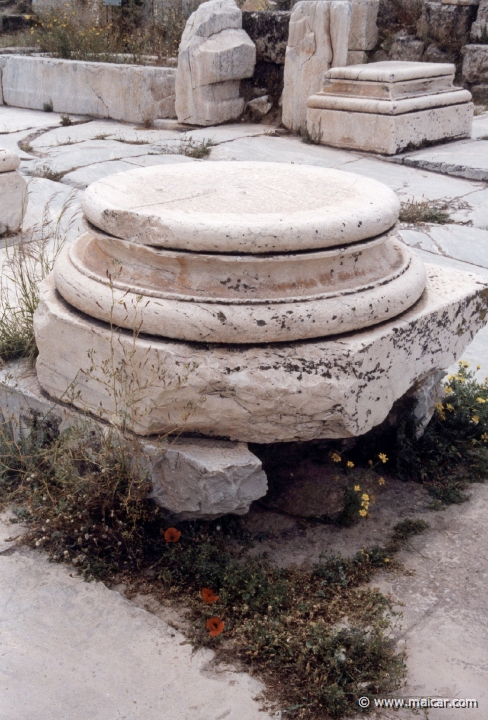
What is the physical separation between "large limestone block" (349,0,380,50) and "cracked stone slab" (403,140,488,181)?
3.76 metres

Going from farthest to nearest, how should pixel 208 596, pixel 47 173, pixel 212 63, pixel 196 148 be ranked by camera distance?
pixel 212 63 < pixel 196 148 < pixel 47 173 < pixel 208 596

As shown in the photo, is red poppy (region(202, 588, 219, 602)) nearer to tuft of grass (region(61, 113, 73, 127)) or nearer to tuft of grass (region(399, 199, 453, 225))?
tuft of grass (region(399, 199, 453, 225))

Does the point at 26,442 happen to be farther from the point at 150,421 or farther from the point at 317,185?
the point at 317,185

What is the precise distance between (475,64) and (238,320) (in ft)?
27.9

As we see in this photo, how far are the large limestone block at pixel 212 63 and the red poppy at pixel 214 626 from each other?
22.1ft

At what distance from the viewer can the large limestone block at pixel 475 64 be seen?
9109 mm

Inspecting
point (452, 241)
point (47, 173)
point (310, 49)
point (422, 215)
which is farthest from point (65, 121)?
point (452, 241)

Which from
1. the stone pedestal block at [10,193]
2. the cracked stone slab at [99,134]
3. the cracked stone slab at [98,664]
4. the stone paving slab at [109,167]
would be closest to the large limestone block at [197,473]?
the cracked stone slab at [98,664]

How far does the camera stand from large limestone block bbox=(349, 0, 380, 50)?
9.83 m

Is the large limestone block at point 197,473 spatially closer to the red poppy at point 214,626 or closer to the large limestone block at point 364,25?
the red poppy at point 214,626

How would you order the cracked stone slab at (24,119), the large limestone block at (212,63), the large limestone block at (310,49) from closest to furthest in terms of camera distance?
the large limestone block at (310,49), the large limestone block at (212,63), the cracked stone slab at (24,119)

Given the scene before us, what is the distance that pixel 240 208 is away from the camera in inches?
97.3

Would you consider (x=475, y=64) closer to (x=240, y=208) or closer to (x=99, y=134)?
(x=99, y=134)

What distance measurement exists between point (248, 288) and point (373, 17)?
364 inches
